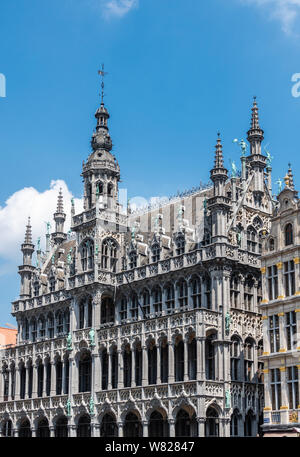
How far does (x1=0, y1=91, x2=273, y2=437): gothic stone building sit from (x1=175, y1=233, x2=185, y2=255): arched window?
3.8 inches

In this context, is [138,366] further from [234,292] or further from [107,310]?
[234,292]

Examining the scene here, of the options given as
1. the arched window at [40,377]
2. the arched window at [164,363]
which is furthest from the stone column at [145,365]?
the arched window at [40,377]

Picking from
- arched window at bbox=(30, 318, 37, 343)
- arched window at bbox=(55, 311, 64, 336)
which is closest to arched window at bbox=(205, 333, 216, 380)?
arched window at bbox=(55, 311, 64, 336)

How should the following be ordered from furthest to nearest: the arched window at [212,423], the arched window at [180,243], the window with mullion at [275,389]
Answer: the arched window at [180,243], the arched window at [212,423], the window with mullion at [275,389]

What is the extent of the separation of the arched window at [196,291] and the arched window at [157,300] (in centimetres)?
382

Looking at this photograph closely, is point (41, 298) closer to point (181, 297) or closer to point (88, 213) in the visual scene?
point (88, 213)

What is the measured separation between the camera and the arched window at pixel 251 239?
57403 millimetres

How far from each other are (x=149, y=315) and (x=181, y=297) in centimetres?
396

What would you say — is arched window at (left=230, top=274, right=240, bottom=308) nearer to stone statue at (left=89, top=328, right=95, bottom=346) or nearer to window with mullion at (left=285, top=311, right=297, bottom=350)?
window with mullion at (left=285, top=311, right=297, bottom=350)

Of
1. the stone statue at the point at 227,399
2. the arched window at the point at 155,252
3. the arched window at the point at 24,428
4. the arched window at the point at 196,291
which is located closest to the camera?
the stone statue at the point at 227,399

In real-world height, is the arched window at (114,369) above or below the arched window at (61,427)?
above

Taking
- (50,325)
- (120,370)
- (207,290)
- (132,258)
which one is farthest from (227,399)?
(50,325)

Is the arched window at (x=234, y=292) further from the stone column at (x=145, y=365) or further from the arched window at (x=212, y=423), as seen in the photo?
the arched window at (x=212, y=423)
